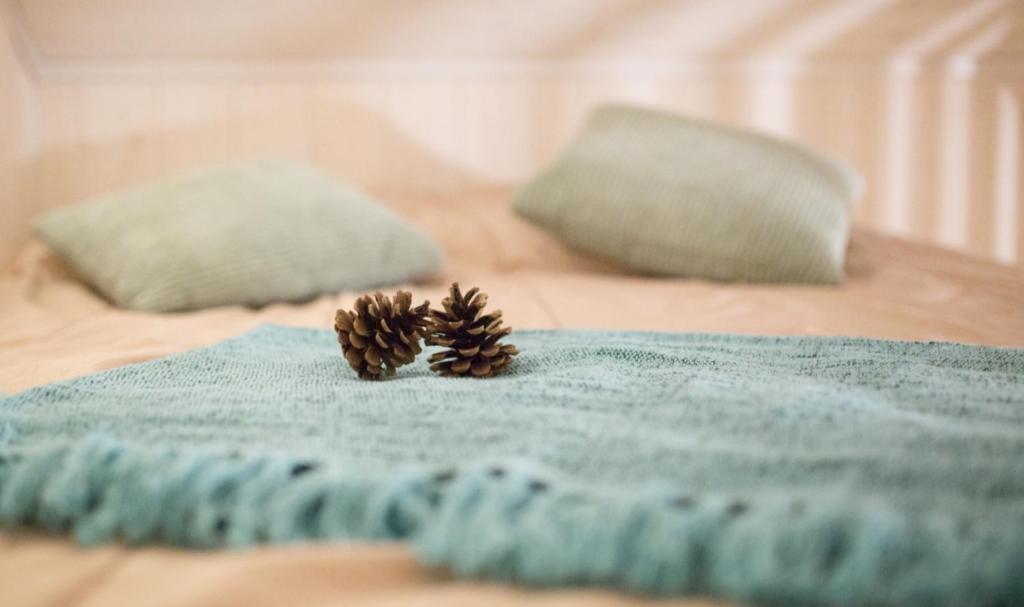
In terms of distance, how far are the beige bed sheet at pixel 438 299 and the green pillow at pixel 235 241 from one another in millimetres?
38

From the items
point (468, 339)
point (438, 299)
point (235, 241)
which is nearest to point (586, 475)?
point (468, 339)

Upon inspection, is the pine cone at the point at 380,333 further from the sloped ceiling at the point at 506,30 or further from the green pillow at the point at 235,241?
the sloped ceiling at the point at 506,30

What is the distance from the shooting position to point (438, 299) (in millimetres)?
1129

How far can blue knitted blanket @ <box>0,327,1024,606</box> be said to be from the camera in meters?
0.32

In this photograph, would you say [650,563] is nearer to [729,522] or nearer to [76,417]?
[729,522]

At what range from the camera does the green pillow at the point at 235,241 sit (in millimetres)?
1103

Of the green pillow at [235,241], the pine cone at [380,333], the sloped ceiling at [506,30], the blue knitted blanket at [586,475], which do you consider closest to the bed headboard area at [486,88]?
the sloped ceiling at [506,30]

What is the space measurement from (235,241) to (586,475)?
2.87ft

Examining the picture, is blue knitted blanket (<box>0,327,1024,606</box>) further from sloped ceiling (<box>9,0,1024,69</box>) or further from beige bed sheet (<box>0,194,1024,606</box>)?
sloped ceiling (<box>9,0,1024,69</box>)

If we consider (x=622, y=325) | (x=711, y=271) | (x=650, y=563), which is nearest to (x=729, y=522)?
(x=650, y=563)

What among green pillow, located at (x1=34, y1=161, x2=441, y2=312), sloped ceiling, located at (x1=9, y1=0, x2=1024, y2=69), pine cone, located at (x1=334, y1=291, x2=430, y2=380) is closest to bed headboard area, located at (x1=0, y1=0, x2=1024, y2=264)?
sloped ceiling, located at (x1=9, y1=0, x2=1024, y2=69)

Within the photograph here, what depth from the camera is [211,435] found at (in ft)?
1.53

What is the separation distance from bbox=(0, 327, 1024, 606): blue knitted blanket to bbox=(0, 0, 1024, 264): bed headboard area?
1.25 meters

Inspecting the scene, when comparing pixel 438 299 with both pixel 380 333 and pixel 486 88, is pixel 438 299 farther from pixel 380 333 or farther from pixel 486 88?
pixel 486 88
